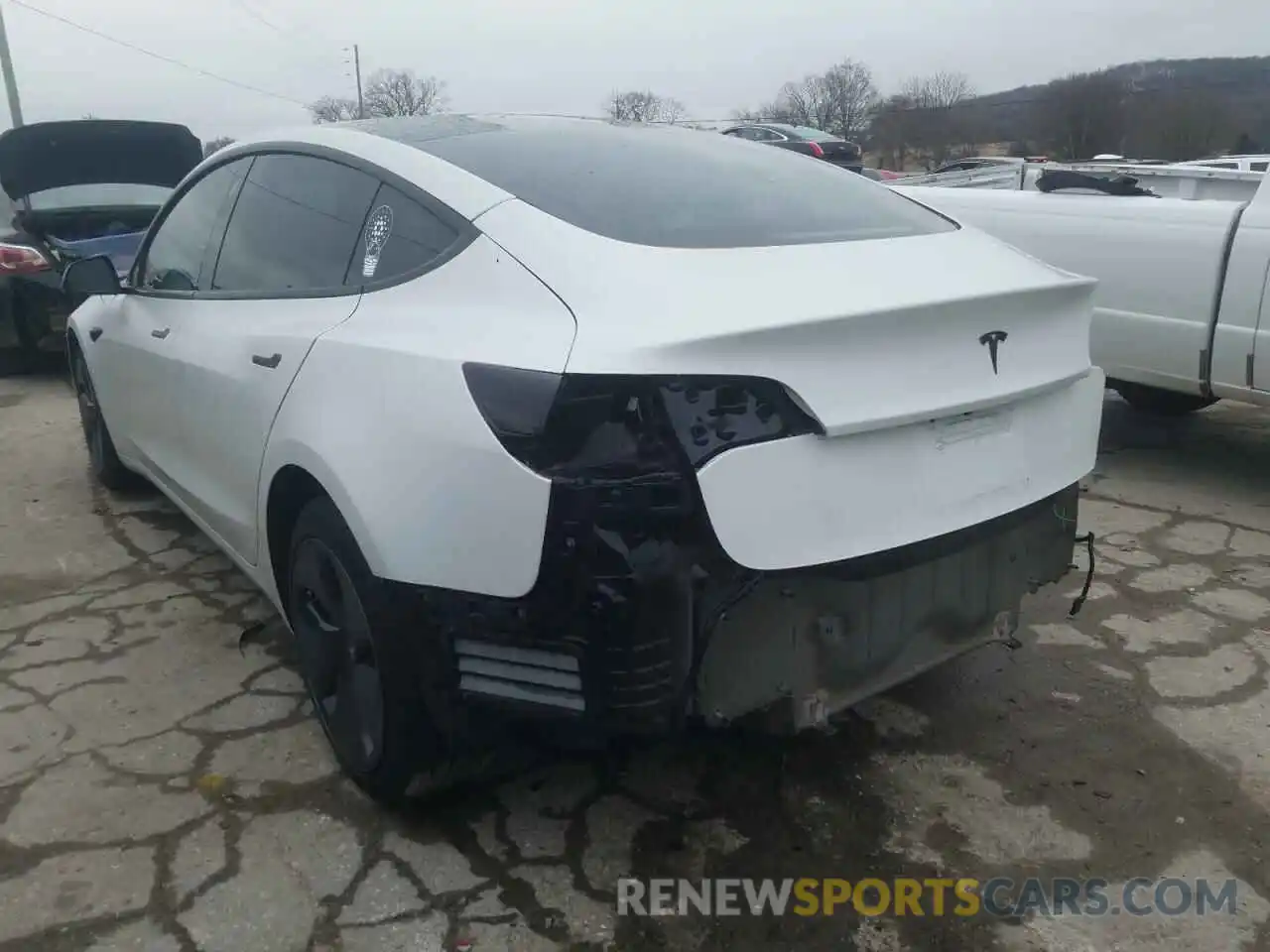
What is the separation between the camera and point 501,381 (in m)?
1.97

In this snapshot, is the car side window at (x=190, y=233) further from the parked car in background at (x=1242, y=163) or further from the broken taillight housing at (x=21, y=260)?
the parked car in background at (x=1242, y=163)

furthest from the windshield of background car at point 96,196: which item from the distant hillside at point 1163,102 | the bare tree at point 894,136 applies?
the bare tree at point 894,136

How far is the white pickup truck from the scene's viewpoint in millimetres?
4453

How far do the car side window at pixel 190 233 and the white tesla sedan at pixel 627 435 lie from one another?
636 mm

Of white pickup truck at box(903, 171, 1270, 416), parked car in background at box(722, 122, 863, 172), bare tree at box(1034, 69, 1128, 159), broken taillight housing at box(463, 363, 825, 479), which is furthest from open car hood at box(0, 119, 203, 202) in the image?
bare tree at box(1034, 69, 1128, 159)

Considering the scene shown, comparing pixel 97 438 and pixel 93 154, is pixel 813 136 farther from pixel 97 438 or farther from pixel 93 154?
pixel 97 438

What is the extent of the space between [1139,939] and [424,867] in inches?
58.5

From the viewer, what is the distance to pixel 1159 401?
607 cm

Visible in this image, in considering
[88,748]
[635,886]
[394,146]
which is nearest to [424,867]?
[635,886]

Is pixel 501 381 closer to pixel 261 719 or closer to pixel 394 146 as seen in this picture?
pixel 394 146

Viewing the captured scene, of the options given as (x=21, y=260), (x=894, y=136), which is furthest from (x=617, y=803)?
(x=894, y=136)

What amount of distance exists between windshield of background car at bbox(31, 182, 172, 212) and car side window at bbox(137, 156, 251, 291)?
14.1ft

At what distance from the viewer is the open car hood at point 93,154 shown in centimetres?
748

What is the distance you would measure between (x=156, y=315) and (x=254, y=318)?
0.93m
